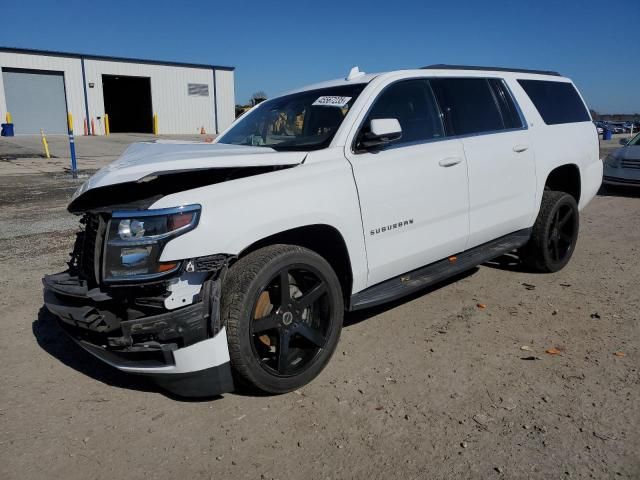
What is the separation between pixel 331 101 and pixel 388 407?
2.12 meters

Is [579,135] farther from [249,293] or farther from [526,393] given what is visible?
[249,293]

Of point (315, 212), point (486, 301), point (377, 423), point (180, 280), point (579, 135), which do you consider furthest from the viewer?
point (579, 135)

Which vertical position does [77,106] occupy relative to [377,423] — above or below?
above

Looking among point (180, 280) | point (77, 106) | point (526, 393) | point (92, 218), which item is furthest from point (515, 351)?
point (77, 106)

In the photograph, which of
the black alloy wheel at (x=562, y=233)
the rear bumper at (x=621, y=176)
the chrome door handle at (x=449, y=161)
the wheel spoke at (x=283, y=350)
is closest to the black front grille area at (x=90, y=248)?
the wheel spoke at (x=283, y=350)

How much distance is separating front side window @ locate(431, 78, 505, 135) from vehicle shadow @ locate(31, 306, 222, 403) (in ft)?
8.91

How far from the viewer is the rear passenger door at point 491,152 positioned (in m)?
4.14

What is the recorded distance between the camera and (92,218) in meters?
2.93

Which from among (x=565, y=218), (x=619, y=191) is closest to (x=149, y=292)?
(x=565, y=218)

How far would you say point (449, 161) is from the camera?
389 centimetres

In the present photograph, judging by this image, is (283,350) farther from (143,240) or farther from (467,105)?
(467,105)

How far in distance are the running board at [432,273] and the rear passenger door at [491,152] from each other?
8cm

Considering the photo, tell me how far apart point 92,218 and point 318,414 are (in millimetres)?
1657

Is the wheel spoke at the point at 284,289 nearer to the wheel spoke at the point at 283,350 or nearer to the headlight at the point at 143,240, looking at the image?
the wheel spoke at the point at 283,350
